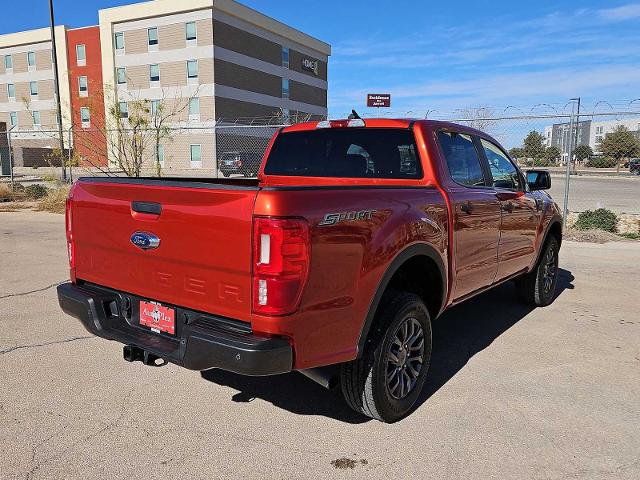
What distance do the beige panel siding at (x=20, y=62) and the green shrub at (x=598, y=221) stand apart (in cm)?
5611

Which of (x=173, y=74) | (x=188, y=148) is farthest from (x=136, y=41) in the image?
(x=188, y=148)

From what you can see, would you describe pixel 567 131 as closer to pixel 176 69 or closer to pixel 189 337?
pixel 189 337

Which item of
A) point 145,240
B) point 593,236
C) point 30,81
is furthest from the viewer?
point 30,81

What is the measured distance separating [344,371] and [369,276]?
61 cm

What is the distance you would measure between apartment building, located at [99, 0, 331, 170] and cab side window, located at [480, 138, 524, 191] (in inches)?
1404

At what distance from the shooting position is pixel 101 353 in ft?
14.1

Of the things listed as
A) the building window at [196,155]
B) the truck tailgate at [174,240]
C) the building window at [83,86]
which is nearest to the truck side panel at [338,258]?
the truck tailgate at [174,240]

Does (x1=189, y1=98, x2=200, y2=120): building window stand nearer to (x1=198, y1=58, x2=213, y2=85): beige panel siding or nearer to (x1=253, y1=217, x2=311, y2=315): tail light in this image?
(x1=198, y1=58, x2=213, y2=85): beige panel siding

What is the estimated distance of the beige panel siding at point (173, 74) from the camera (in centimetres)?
4394

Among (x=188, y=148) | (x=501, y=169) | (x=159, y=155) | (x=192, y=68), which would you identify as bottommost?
(x=501, y=169)

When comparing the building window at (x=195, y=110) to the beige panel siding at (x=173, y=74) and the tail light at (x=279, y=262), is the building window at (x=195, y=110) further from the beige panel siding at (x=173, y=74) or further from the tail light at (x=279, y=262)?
the tail light at (x=279, y=262)

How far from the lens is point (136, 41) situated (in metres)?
45.8

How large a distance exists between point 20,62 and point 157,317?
59.9 m

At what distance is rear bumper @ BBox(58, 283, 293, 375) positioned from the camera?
8.08 ft
